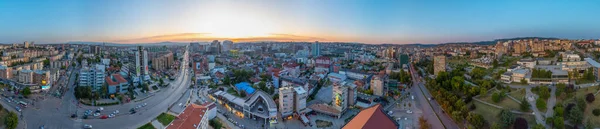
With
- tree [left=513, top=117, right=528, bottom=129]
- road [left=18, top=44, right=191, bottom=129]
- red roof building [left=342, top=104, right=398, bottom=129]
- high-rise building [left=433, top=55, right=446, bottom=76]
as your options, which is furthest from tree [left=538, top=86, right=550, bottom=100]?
road [left=18, top=44, right=191, bottom=129]

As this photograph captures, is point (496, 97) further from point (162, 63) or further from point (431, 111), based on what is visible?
point (162, 63)

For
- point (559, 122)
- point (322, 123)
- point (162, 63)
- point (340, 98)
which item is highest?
point (162, 63)

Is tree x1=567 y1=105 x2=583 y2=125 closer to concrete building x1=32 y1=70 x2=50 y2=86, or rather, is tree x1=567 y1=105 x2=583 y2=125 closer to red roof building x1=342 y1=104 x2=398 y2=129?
red roof building x1=342 y1=104 x2=398 y2=129

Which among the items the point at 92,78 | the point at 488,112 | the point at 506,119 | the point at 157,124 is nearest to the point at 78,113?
the point at 157,124

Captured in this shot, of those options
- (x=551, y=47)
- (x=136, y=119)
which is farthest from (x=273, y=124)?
(x=551, y=47)

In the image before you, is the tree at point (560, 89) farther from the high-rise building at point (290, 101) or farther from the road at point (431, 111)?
the high-rise building at point (290, 101)

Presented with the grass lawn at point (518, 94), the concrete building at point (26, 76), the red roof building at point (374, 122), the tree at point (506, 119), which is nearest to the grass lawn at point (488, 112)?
the tree at point (506, 119)
